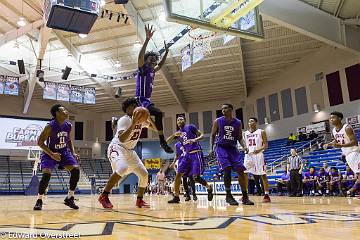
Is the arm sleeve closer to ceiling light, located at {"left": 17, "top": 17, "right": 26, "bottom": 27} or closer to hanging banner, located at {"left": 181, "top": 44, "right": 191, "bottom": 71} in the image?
hanging banner, located at {"left": 181, "top": 44, "right": 191, "bottom": 71}

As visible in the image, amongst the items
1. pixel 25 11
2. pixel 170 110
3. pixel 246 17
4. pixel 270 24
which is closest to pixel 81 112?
pixel 170 110

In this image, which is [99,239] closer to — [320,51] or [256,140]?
[256,140]

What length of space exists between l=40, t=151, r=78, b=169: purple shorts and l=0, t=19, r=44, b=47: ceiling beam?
12.6 meters

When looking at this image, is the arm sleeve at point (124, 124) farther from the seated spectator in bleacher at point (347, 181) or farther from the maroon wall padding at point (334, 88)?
the maroon wall padding at point (334, 88)

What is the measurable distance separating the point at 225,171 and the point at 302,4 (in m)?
10.9

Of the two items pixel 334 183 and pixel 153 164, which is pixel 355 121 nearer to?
pixel 334 183

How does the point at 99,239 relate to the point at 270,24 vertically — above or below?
below

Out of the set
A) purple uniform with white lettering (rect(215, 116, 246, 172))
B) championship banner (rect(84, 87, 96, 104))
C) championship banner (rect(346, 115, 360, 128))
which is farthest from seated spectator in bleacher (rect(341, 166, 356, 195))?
championship banner (rect(84, 87, 96, 104))

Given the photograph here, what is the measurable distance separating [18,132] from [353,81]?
2080 centimetres

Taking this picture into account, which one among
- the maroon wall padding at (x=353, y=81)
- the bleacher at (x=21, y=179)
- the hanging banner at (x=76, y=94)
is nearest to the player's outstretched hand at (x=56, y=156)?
the hanging banner at (x=76, y=94)

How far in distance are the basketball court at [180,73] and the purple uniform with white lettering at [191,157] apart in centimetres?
175

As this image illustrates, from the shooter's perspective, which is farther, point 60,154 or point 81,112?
point 81,112

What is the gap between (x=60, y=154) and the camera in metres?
4.92

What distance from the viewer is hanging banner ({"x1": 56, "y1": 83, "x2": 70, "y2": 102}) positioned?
61.2 ft
